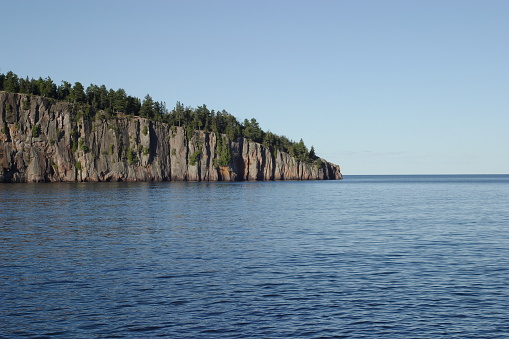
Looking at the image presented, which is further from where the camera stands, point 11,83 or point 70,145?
point 70,145

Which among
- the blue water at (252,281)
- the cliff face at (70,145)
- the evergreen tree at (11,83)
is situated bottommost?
the blue water at (252,281)

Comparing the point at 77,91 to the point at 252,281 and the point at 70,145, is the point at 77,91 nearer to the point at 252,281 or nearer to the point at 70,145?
the point at 70,145

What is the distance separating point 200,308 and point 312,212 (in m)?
46.5

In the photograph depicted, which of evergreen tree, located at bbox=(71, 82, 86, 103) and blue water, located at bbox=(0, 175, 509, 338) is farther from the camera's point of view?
evergreen tree, located at bbox=(71, 82, 86, 103)

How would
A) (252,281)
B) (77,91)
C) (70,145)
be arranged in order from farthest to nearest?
(77,91) < (70,145) < (252,281)

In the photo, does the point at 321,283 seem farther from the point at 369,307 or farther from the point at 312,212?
the point at 312,212

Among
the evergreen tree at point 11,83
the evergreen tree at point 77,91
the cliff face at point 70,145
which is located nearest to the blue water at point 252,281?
the cliff face at point 70,145

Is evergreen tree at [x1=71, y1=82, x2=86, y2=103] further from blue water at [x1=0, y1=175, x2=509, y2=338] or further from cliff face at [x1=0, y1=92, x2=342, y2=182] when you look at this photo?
blue water at [x1=0, y1=175, x2=509, y2=338]

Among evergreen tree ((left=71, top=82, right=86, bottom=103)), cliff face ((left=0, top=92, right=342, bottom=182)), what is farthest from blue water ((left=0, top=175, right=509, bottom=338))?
evergreen tree ((left=71, top=82, right=86, bottom=103))

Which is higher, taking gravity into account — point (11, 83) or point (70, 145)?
point (11, 83)

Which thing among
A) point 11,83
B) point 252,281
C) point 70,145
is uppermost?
point 11,83

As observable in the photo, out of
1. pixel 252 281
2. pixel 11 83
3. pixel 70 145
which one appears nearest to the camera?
pixel 252 281

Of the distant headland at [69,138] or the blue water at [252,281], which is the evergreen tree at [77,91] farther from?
the blue water at [252,281]

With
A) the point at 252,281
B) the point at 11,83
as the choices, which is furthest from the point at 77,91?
the point at 252,281
